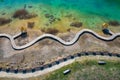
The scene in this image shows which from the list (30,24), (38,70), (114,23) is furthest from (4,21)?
(114,23)

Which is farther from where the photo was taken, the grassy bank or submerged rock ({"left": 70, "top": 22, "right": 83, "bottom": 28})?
submerged rock ({"left": 70, "top": 22, "right": 83, "bottom": 28})

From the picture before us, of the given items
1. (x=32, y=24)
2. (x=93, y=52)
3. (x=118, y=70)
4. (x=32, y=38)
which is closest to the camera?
(x=118, y=70)

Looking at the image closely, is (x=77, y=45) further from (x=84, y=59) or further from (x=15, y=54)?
(x=15, y=54)

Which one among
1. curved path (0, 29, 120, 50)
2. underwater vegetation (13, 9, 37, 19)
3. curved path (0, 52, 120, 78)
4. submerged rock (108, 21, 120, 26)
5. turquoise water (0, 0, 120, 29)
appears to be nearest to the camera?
curved path (0, 52, 120, 78)

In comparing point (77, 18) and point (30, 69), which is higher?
point (77, 18)

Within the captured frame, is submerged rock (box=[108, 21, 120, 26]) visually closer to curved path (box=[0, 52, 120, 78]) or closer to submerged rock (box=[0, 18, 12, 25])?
curved path (box=[0, 52, 120, 78])

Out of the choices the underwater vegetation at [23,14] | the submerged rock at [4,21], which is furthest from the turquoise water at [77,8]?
the submerged rock at [4,21]

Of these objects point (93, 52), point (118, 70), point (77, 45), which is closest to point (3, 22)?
point (77, 45)

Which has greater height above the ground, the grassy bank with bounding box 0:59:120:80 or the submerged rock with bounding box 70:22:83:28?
the submerged rock with bounding box 70:22:83:28

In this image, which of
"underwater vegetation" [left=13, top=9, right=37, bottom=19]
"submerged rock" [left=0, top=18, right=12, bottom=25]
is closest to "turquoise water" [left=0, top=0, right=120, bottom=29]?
"underwater vegetation" [left=13, top=9, right=37, bottom=19]
